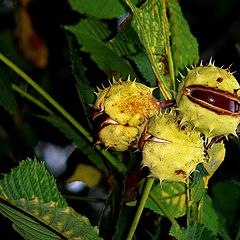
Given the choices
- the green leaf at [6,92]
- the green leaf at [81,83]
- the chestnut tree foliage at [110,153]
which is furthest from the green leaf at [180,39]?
the green leaf at [6,92]

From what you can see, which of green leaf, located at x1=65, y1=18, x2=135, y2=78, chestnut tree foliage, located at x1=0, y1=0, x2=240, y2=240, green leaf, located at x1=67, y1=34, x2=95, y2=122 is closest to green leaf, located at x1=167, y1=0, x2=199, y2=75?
chestnut tree foliage, located at x1=0, y1=0, x2=240, y2=240

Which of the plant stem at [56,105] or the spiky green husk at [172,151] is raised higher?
the plant stem at [56,105]

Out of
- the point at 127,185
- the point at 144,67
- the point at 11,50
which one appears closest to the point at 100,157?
the point at 127,185

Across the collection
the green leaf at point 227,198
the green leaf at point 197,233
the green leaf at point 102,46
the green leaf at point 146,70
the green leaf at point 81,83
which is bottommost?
the green leaf at point 197,233

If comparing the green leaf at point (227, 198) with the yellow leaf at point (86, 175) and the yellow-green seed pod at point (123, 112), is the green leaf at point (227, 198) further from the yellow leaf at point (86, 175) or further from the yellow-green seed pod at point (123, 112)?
the yellow-green seed pod at point (123, 112)

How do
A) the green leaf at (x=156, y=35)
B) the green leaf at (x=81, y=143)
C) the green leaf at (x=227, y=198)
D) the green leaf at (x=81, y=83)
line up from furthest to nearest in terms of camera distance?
1. the green leaf at (x=227, y=198)
2. the green leaf at (x=81, y=143)
3. the green leaf at (x=81, y=83)
4. the green leaf at (x=156, y=35)

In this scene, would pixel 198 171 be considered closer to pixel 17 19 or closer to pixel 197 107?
pixel 197 107

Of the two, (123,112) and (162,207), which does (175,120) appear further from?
(162,207)
